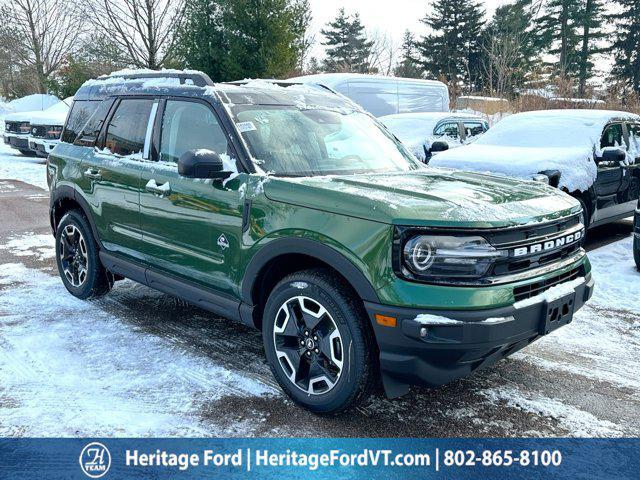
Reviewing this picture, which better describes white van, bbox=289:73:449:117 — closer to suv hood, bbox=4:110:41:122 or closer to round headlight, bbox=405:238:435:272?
suv hood, bbox=4:110:41:122

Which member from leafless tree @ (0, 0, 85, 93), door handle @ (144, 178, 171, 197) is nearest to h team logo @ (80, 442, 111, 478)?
door handle @ (144, 178, 171, 197)

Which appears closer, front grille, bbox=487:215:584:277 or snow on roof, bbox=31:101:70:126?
front grille, bbox=487:215:584:277

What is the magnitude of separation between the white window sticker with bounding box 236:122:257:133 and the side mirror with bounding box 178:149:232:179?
29 cm

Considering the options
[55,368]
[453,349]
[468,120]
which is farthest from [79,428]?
[468,120]

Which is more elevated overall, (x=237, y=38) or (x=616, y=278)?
(x=237, y=38)

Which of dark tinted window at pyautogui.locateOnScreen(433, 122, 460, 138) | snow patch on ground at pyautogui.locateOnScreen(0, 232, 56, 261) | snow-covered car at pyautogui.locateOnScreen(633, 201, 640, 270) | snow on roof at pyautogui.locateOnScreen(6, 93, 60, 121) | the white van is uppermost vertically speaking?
snow on roof at pyautogui.locateOnScreen(6, 93, 60, 121)

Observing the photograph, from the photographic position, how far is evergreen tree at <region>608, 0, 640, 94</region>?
38.8 metres

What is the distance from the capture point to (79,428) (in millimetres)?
3027

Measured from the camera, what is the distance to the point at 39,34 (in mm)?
34719

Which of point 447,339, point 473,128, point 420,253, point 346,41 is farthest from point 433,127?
point 346,41

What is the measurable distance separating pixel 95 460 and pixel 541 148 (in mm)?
6611

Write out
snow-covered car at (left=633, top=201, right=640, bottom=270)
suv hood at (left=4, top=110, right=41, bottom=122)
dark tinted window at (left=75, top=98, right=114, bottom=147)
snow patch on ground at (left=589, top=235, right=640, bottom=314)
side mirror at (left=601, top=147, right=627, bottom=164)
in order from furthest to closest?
suv hood at (left=4, top=110, right=41, bottom=122), side mirror at (left=601, top=147, right=627, bottom=164), snow-covered car at (left=633, top=201, right=640, bottom=270), snow patch on ground at (left=589, top=235, right=640, bottom=314), dark tinted window at (left=75, top=98, right=114, bottom=147)

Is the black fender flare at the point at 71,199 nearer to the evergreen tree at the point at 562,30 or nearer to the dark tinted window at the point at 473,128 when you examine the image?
the dark tinted window at the point at 473,128

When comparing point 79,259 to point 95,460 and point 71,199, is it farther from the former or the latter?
point 95,460
